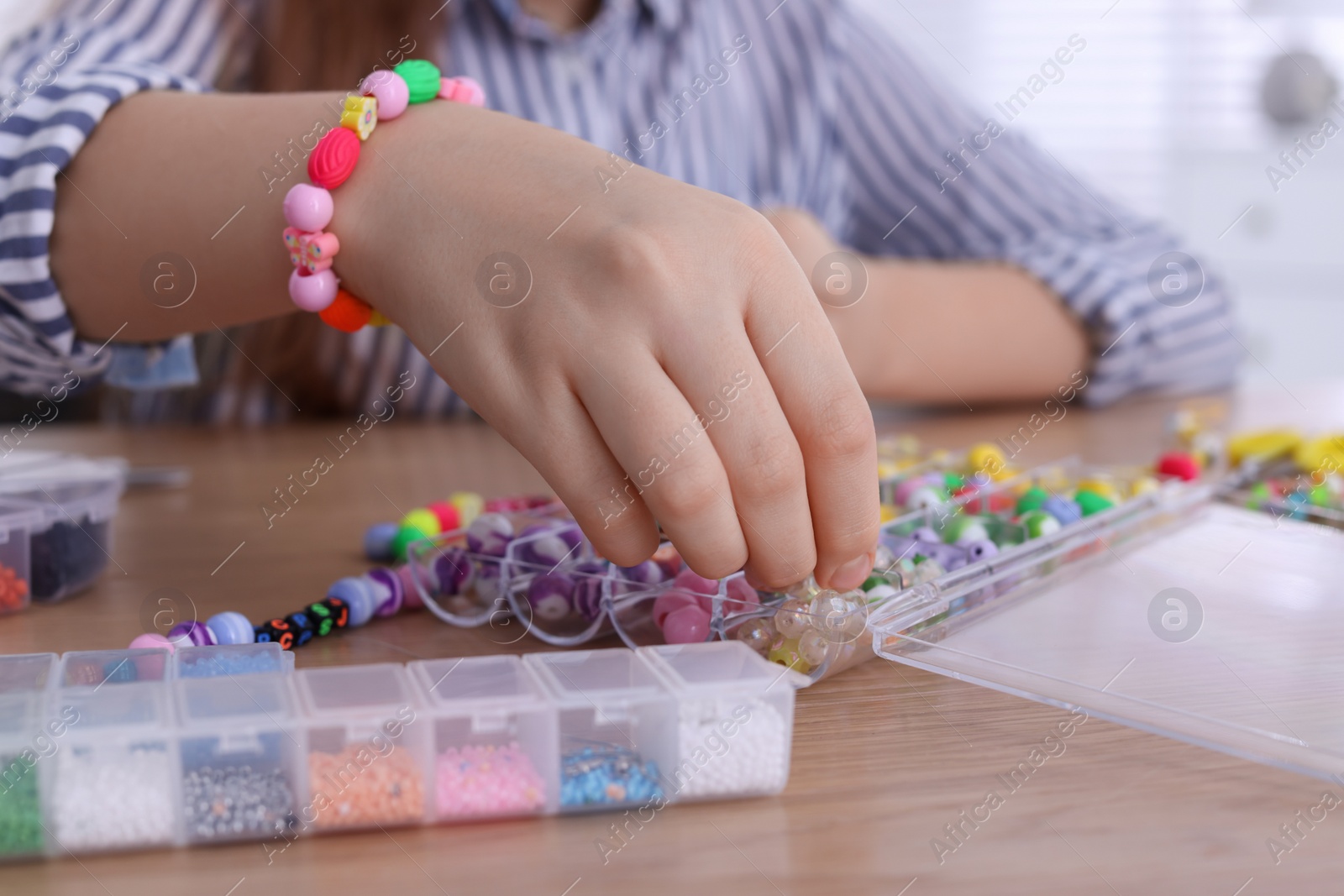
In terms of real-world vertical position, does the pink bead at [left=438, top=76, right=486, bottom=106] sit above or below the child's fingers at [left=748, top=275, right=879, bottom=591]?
above

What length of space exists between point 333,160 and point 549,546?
0.22 meters

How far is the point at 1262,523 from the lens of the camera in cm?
71

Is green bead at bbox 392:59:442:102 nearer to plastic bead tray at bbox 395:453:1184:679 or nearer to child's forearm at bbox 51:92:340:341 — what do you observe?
child's forearm at bbox 51:92:340:341

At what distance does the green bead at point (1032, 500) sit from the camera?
2.19ft

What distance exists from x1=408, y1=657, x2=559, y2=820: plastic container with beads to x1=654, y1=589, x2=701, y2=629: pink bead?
12 centimetres

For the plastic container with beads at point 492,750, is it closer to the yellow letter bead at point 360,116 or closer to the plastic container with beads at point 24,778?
the plastic container with beads at point 24,778

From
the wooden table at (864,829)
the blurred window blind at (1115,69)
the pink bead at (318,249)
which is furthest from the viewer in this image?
the blurred window blind at (1115,69)

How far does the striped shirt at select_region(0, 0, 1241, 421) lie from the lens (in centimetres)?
117

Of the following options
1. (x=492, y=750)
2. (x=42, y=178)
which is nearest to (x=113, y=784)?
(x=492, y=750)

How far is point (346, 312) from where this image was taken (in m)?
0.58

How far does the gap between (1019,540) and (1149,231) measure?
1061 millimetres

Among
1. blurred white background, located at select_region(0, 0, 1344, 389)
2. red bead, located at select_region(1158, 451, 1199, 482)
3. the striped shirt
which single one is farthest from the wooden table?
blurred white background, located at select_region(0, 0, 1344, 389)

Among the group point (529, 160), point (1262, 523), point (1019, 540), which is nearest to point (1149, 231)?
point (1262, 523)

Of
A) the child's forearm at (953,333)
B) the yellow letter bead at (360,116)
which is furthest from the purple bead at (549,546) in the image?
the child's forearm at (953,333)
